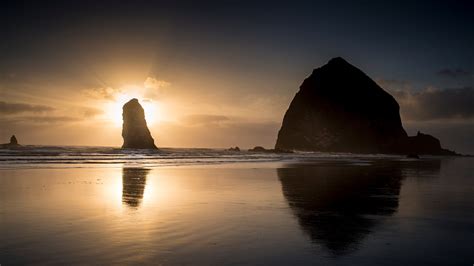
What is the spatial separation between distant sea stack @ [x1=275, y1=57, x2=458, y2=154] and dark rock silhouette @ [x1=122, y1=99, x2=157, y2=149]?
2705 inches

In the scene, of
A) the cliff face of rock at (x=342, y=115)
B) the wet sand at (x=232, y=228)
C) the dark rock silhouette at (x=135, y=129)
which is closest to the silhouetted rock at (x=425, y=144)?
the cliff face of rock at (x=342, y=115)

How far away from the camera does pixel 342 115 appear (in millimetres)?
164375

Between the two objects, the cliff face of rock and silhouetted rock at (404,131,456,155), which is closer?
the cliff face of rock

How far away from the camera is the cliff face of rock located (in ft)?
516

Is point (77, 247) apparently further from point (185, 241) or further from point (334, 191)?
point (334, 191)

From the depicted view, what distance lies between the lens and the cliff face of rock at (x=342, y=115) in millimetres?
157250

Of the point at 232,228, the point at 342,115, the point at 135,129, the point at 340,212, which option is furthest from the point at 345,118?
the point at 232,228

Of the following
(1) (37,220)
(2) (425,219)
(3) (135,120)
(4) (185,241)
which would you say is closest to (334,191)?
(2) (425,219)

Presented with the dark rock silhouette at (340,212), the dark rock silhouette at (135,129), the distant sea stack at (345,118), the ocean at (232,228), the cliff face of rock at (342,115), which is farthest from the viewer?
the cliff face of rock at (342,115)

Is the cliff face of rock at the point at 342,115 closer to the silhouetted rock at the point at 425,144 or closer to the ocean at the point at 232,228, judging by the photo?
the silhouetted rock at the point at 425,144

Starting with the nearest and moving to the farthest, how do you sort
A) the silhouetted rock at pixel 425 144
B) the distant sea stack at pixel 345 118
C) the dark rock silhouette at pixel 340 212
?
the dark rock silhouette at pixel 340 212
the distant sea stack at pixel 345 118
the silhouetted rock at pixel 425 144

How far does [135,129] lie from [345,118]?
93.0m

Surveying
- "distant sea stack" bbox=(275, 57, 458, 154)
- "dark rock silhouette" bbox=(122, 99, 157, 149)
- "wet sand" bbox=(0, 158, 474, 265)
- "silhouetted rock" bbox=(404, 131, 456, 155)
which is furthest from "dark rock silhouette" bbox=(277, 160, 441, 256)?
"silhouetted rock" bbox=(404, 131, 456, 155)

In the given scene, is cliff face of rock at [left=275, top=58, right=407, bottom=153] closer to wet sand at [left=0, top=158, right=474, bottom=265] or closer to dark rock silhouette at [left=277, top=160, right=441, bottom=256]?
dark rock silhouette at [left=277, top=160, right=441, bottom=256]
